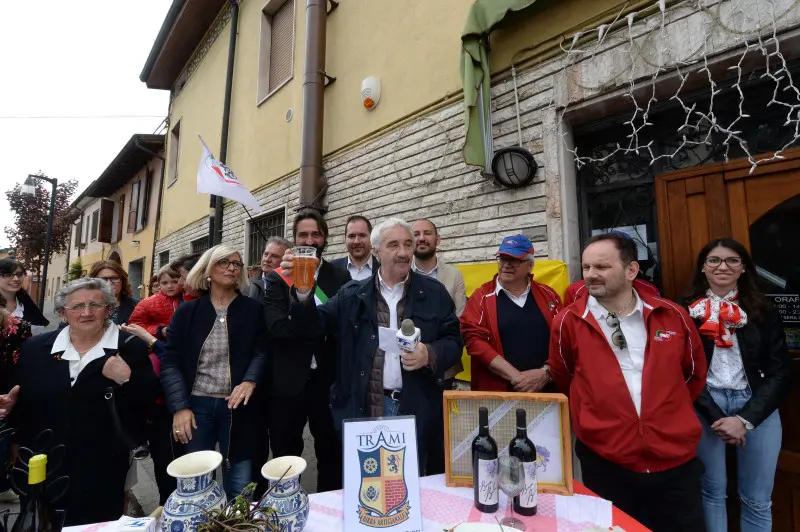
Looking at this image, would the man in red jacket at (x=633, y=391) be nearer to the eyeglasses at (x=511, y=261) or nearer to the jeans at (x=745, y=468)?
the jeans at (x=745, y=468)

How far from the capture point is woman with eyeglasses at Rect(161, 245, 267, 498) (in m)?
2.40

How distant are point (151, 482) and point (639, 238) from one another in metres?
4.80

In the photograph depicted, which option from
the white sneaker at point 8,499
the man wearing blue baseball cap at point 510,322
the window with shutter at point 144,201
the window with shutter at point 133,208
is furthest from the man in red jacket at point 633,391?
the window with shutter at point 133,208

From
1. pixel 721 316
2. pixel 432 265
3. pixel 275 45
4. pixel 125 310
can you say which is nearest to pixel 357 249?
pixel 432 265

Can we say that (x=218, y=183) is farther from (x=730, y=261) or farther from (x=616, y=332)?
(x=730, y=261)

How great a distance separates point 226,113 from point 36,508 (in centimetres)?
891

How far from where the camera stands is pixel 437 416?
209 cm

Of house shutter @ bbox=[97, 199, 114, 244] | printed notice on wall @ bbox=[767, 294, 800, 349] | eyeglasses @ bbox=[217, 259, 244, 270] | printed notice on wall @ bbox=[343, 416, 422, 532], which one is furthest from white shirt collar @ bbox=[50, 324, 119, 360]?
house shutter @ bbox=[97, 199, 114, 244]

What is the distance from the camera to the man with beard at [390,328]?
2.04m

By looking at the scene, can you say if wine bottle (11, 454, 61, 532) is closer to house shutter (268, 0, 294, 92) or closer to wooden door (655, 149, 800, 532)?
wooden door (655, 149, 800, 532)

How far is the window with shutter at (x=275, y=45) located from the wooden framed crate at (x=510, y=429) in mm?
7206

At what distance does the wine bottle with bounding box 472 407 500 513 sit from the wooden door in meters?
2.06

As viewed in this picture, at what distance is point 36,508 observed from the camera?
3.89 feet

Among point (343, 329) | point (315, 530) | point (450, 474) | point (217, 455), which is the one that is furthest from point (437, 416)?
point (217, 455)
